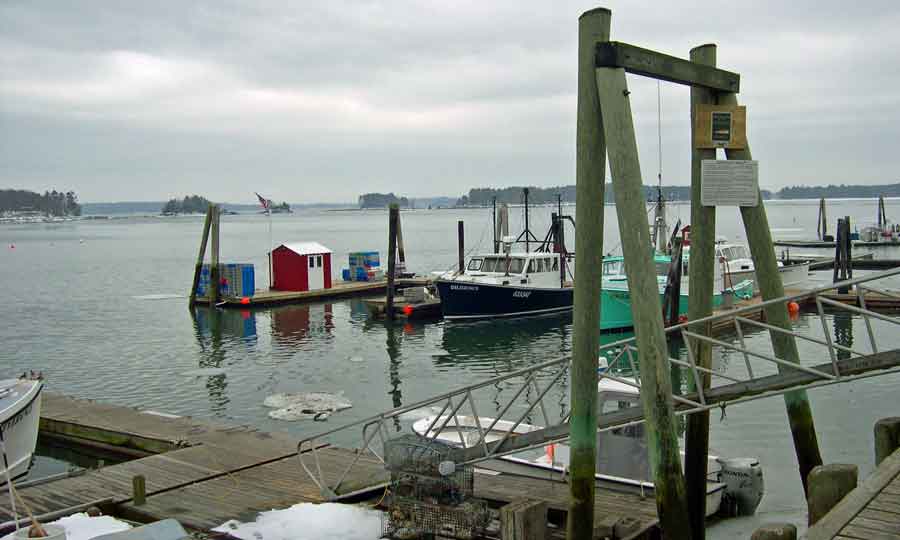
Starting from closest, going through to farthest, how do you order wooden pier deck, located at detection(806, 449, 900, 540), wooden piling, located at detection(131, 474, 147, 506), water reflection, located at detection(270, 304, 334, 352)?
1. wooden pier deck, located at detection(806, 449, 900, 540)
2. wooden piling, located at detection(131, 474, 147, 506)
3. water reflection, located at detection(270, 304, 334, 352)

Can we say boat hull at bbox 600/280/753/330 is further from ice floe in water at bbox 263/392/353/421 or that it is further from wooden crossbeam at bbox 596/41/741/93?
wooden crossbeam at bbox 596/41/741/93

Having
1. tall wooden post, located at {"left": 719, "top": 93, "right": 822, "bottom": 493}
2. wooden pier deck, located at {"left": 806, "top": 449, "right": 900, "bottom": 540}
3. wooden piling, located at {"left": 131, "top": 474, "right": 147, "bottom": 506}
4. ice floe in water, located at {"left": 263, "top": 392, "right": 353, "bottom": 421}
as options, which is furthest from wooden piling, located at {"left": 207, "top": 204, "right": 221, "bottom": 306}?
wooden pier deck, located at {"left": 806, "top": 449, "right": 900, "bottom": 540}

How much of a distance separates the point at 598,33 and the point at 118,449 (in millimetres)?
13611

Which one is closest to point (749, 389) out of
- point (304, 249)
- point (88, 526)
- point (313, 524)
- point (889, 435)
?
point (889, 435)

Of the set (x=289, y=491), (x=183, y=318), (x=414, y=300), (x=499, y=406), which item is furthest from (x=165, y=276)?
(x=289, y=491)

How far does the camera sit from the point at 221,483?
12.9 meters

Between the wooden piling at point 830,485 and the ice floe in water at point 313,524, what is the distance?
5.09 metres

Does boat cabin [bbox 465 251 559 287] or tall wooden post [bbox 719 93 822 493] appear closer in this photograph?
tall wooden post [bbox 719 93 822 493]

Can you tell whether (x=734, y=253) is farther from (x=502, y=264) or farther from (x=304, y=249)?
(x=304, y=249)

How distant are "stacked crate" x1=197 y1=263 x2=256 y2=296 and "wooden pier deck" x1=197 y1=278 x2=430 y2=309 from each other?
0.47 metres

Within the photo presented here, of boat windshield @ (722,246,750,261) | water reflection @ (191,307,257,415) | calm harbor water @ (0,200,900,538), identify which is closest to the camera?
calm harbor water @ (0,200,900,538)

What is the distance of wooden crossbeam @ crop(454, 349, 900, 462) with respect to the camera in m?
→ 8.22

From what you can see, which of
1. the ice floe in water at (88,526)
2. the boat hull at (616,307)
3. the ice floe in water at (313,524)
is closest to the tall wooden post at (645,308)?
the ice floe in water at (313,524)

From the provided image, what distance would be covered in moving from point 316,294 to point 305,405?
23717 millimetres
